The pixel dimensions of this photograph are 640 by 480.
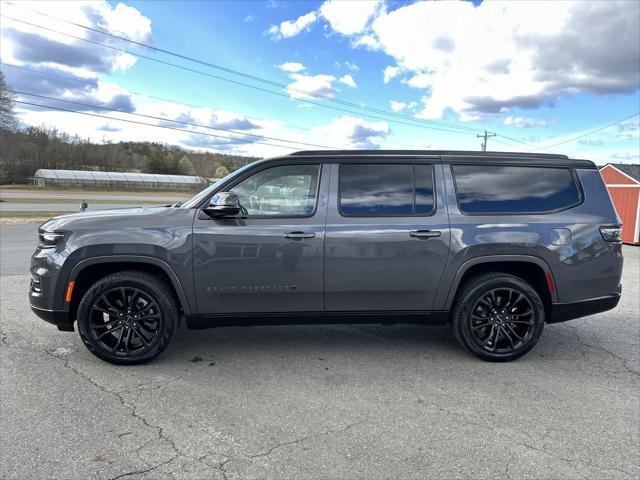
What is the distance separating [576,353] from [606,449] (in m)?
1.81

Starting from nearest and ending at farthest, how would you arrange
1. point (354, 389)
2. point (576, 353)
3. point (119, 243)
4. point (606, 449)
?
point (606, 449) → point (354, 389) → point (119, 243) → point (576, 353)

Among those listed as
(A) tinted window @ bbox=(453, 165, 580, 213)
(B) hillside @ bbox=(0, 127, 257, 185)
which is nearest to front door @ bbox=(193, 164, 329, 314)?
(A) tinted window @ bbox=(453, 165, 580, 213)

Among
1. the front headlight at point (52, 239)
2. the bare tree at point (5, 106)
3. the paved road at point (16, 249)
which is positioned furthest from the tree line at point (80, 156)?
the front headlight at point (52, 239)

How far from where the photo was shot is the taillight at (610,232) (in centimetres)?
388

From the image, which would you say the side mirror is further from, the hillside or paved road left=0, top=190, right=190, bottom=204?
the hillside

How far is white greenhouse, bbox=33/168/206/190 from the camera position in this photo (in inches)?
2662

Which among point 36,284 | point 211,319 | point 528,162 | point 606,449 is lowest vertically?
point 606,449

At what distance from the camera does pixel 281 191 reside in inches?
153

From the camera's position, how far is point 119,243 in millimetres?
3594

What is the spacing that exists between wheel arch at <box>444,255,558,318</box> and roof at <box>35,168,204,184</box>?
258 ft

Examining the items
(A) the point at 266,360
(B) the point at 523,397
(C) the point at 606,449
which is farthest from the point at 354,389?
(C) the point at 606,449

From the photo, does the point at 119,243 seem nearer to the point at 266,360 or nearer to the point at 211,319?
the point at 211,319

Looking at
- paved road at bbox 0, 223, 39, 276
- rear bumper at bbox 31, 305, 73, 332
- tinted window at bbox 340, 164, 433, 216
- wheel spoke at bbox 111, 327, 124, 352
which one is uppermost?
tinted window at bbox 340, 164, 433, 216

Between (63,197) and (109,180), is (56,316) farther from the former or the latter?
(109,180)
